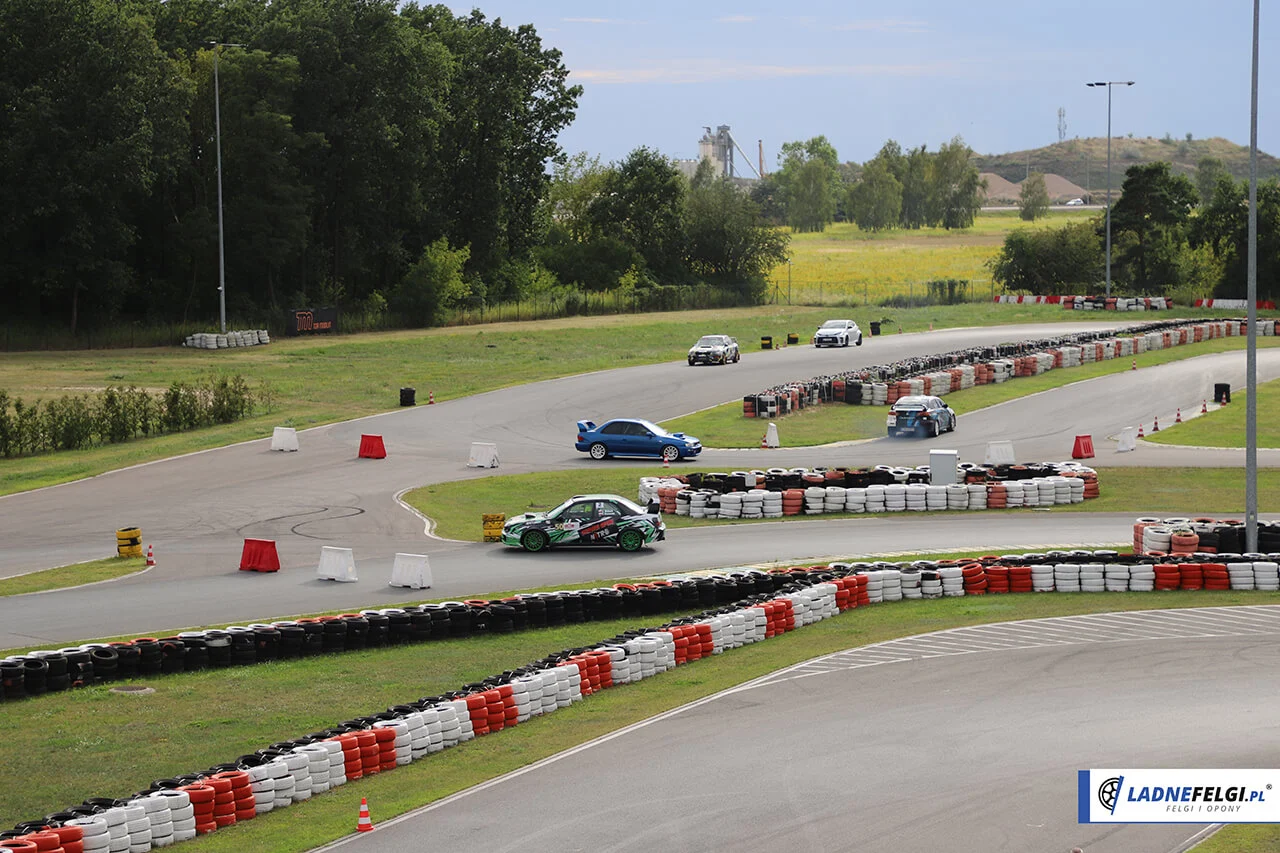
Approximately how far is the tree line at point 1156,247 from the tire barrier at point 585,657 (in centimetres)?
8086

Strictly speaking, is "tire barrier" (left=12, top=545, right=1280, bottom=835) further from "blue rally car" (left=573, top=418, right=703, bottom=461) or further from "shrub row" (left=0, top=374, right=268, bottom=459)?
"shrub row" (left=0, top=374, right=268, bottom=459)

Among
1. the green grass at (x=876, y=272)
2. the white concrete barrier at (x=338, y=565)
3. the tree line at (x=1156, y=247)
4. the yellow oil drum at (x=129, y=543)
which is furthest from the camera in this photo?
the green grass at (x=876, y=272)

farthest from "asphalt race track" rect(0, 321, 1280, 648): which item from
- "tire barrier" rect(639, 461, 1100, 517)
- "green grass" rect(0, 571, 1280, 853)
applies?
"green grass" rect(0, 571, 1280, 853)

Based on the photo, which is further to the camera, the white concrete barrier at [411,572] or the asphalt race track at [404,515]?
the white concrete barrier at [411,572]

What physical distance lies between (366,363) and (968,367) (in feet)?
94.9

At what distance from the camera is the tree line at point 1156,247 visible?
10381 cm

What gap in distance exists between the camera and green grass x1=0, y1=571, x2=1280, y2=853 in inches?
639

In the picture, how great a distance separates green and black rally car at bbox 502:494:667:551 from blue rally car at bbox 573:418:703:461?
39.3 feet

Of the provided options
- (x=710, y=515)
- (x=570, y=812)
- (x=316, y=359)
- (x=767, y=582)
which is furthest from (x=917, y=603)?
(x=316, y=359)

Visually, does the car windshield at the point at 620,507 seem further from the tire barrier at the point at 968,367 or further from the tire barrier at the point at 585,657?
the tire barrier at the point at 968,367

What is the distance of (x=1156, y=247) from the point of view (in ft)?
360

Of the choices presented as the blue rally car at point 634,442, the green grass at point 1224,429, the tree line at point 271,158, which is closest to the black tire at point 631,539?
the blue rally car at point 634,442

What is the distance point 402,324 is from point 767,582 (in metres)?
65.9

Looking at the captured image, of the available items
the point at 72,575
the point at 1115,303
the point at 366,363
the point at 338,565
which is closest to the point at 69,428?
the point at 72,575
